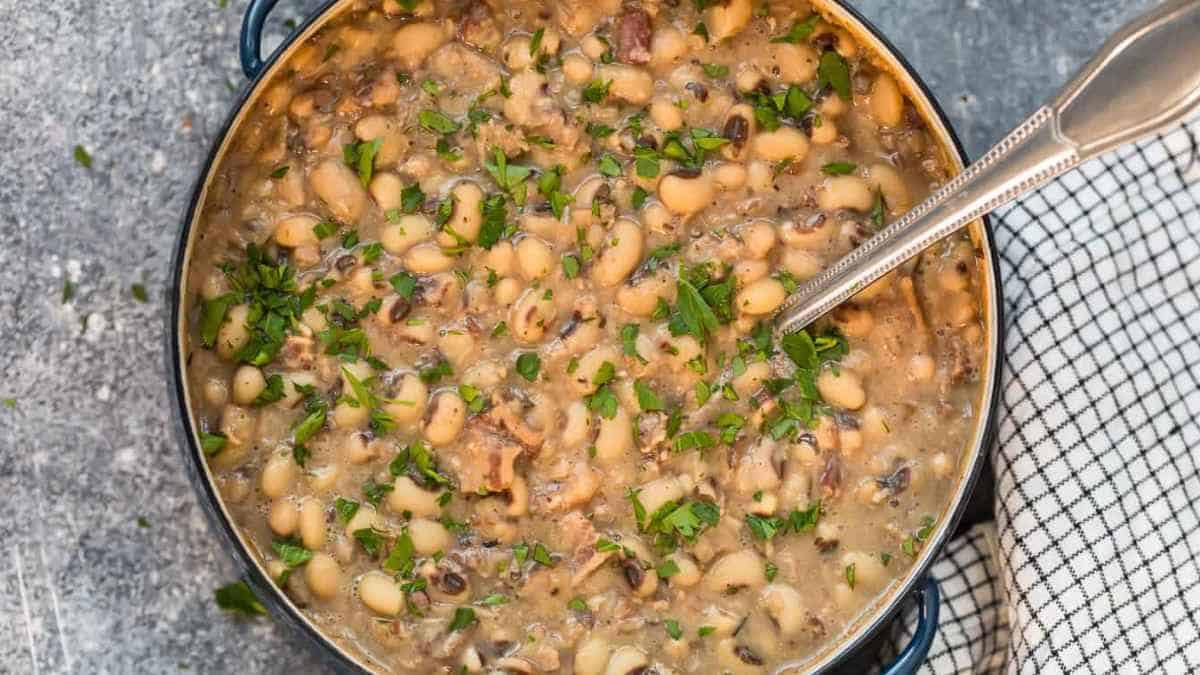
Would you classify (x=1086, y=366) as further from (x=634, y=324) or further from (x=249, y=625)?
(x=249, y=625)

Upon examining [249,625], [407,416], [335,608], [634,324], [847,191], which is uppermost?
[847,191]

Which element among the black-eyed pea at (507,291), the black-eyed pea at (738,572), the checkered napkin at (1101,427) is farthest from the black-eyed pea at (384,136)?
the checkered napkin at (1101,427)

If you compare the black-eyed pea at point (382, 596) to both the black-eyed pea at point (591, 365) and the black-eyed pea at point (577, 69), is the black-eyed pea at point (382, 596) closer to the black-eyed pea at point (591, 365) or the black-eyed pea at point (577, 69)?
the black-eyed pea at point (591, 365)

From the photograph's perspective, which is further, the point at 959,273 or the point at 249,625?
the point at 249,625

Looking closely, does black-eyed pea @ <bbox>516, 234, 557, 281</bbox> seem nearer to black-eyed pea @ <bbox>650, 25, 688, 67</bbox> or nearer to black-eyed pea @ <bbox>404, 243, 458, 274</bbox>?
black-eyed pea @ <bbox>404, 243, 458, 274</bbox>

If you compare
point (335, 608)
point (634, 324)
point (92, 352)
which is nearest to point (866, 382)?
point (634, 324)

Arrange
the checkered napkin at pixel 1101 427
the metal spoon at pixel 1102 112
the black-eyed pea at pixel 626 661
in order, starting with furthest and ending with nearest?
the checkered napkin at pixel 1101 427
the black-eyed pea at pixel 626 661
the metal spoon at pixel 1102 112
